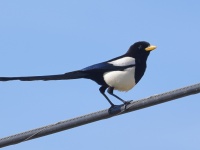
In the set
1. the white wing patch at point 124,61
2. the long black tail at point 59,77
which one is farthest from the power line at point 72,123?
the white wing patch at point 124,61

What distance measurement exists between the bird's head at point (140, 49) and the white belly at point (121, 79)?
0.54 m

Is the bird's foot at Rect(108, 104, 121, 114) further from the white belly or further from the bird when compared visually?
the white belly

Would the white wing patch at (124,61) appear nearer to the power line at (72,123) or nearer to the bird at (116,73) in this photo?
the bird at (116,73)

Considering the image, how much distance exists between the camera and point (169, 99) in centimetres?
638

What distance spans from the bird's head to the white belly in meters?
0.54

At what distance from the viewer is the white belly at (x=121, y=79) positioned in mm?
8961

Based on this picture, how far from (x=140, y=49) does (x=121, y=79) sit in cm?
86

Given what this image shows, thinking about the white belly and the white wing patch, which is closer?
the white belly

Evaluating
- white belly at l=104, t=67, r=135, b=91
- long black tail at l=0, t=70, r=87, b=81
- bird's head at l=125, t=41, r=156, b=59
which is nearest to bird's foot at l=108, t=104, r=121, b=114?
long black tail at l=0, t=70, r=87, b=81

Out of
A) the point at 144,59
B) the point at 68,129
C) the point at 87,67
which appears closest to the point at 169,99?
the point at 68,129

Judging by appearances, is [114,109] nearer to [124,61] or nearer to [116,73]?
[116,73]

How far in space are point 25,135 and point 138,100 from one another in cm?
113

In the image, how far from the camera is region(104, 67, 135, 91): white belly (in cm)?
896

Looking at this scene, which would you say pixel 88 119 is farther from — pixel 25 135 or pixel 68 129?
pixel 25 135
